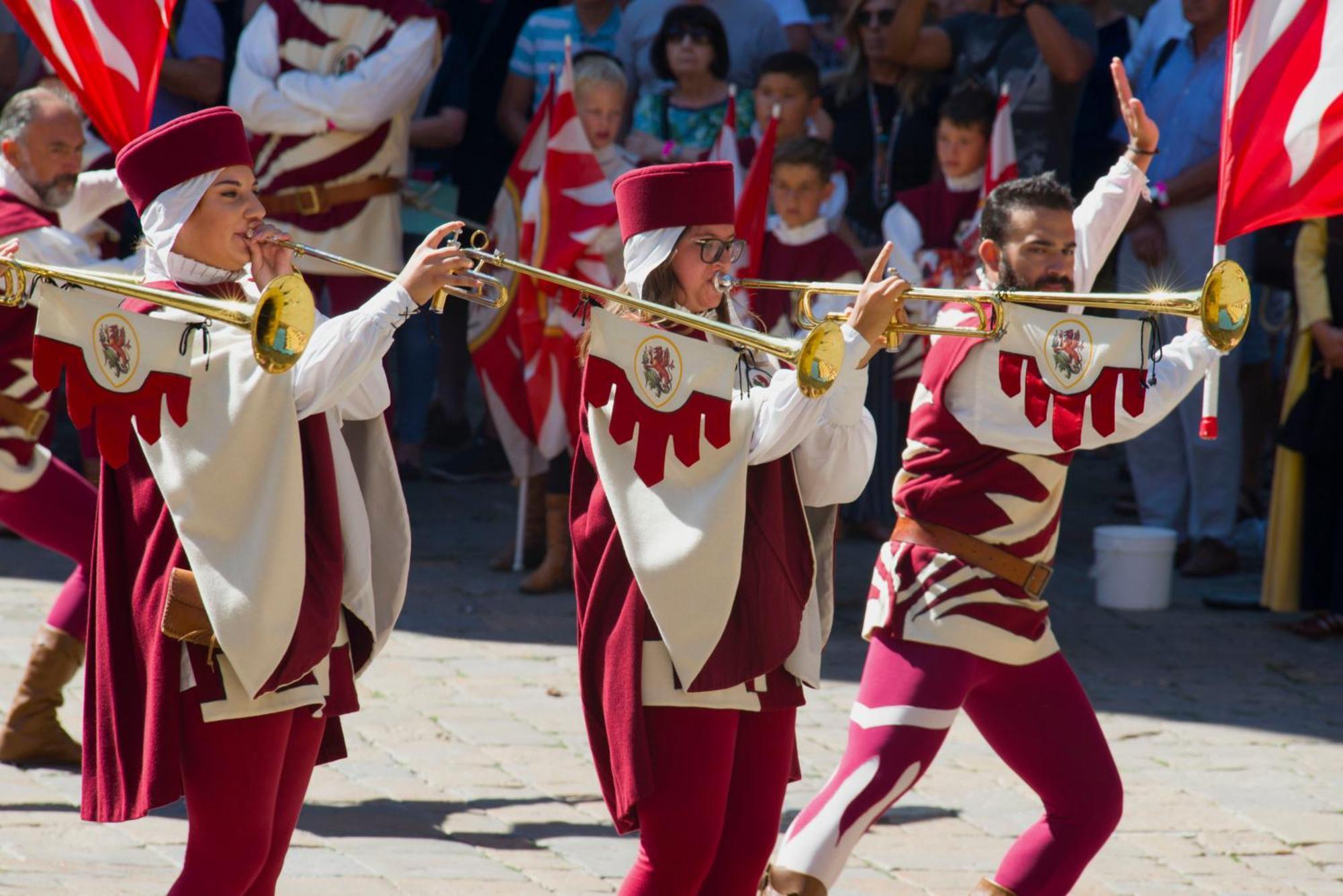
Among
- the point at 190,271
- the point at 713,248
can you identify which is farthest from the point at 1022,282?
the point at 190,271

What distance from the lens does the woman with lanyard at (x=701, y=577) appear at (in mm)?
3639

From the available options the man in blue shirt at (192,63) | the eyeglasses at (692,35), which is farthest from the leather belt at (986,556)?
the man in blue shirt at (192,63)

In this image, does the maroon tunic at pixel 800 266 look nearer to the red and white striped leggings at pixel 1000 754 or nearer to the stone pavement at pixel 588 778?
the stone pavement at pixel 588 778

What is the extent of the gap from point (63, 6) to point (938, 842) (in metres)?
3.06

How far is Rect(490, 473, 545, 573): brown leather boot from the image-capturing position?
8227 millimetres

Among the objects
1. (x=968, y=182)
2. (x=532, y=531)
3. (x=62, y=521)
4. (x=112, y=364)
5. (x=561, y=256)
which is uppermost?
(x=968, y=182)

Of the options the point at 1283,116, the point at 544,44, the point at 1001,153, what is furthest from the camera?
the point at 544,44

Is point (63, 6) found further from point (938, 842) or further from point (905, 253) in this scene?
point (905, 253)

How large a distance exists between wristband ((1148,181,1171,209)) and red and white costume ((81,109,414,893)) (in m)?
5.18

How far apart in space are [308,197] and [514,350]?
3.43 ft

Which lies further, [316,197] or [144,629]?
[316,197]

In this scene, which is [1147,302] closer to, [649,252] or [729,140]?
[649,252]

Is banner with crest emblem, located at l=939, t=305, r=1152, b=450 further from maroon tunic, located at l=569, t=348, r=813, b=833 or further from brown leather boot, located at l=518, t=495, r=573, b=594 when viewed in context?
brown leather boot, located at l=518, t=495, r=573, b=594

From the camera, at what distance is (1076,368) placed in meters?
4.03
